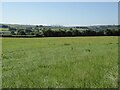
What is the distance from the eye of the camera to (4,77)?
14031 millimetres

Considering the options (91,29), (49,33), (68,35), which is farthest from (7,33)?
(91,29)

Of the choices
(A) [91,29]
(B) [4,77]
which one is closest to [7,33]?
(A) [91,29]

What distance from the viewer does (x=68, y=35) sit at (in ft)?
397

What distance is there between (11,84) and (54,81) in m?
1.97

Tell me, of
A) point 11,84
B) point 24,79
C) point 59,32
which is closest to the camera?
point 11,84

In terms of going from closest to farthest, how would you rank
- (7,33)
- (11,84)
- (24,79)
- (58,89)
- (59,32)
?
(58,89), (11,84), (24,79), (7,33), (59,32)

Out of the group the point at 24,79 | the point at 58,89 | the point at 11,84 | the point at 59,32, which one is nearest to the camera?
the point at 58,89

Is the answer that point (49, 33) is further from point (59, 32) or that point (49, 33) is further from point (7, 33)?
point (7, 33)

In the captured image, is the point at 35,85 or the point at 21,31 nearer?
the point at 35,85

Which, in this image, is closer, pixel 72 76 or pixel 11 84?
pixel 11 84

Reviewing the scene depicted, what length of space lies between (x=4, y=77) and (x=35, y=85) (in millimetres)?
2801

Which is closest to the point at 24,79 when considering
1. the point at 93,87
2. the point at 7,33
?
the point at 93,87

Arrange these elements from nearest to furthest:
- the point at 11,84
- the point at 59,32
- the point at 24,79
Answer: the point at 11,84 → the point at 24,79 → the point at 59,32

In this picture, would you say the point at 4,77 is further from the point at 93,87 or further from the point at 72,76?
the point at 93,87
